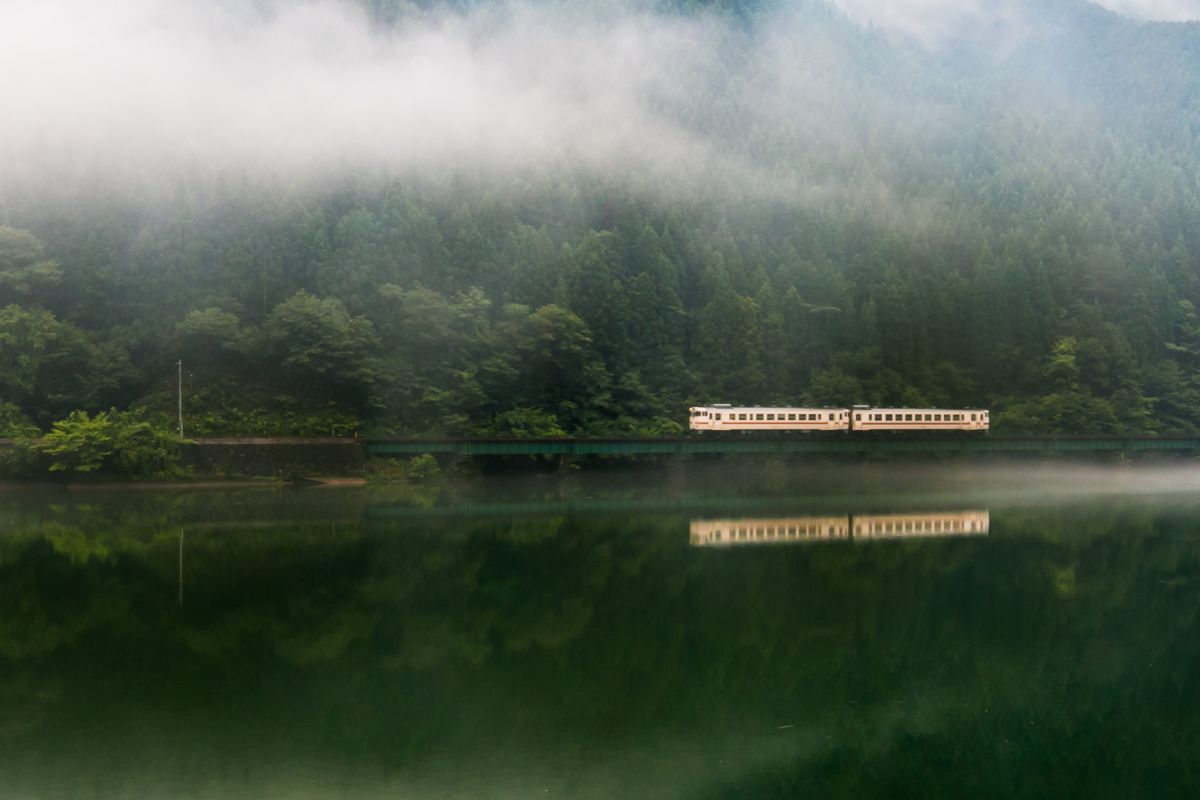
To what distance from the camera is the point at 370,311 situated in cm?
4100

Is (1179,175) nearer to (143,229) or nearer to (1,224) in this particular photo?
(143,229)

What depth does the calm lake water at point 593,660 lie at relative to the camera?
9477 mm

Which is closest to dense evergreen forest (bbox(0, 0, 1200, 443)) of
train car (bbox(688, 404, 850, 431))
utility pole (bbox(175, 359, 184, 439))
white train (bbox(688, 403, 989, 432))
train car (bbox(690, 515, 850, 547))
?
utility pole (bbox(175, 359, 184, 439))

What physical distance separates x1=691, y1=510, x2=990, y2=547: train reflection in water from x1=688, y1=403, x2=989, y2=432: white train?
1444 centimetres

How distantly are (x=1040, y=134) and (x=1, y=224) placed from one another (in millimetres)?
61480

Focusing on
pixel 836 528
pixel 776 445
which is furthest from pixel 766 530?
pixel 776 445

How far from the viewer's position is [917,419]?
44000 millimetres

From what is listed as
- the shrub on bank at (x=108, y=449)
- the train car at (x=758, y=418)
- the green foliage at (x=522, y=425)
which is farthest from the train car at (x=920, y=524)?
the shrub on bank at (x=108, y=449)

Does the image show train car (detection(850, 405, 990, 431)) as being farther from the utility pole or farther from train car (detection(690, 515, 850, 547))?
the utility pole

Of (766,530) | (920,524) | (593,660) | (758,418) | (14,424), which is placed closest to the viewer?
(593,660)

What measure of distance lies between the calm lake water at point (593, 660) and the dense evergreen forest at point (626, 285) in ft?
50.7

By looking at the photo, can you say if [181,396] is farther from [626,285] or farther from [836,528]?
[836,528]

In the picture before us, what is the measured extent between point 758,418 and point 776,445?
1.65 meters

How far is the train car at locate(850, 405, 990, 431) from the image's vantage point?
141ft
